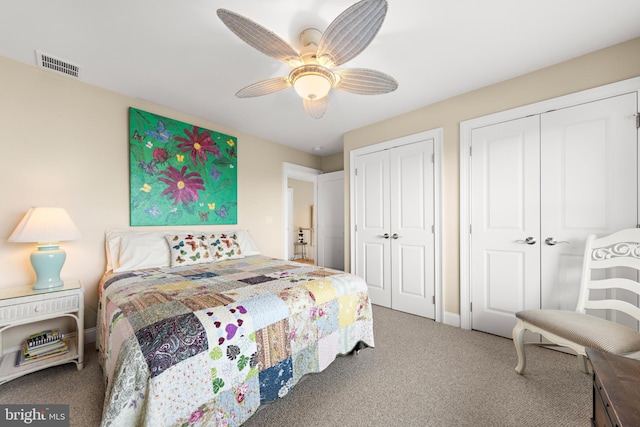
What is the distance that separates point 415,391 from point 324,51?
2.27 meters

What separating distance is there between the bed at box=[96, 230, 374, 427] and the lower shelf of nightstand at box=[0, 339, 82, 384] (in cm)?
55

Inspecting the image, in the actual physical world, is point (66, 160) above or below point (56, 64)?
below

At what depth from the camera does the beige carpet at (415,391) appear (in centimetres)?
144

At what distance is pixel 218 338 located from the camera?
1.23 m

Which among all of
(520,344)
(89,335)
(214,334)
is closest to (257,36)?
(214,334)

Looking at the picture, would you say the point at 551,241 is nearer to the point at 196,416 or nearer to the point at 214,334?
the point at 214,334

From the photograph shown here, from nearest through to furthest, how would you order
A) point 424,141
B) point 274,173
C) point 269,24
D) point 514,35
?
point 269,24 → point 514,35 → point 424,141 → point 274,173

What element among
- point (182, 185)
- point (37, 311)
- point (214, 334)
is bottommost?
point (37, 311)

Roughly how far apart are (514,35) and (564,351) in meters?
2.54

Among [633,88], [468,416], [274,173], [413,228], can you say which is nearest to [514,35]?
[633,88]

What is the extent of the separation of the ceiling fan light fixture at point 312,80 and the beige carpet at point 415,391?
6.68 ft

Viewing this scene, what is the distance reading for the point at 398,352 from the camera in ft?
7.12

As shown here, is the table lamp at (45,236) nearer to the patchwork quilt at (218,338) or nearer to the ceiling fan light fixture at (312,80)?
the patchwork quilt at (218,338)

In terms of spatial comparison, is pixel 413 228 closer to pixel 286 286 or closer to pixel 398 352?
pixel 398 352
